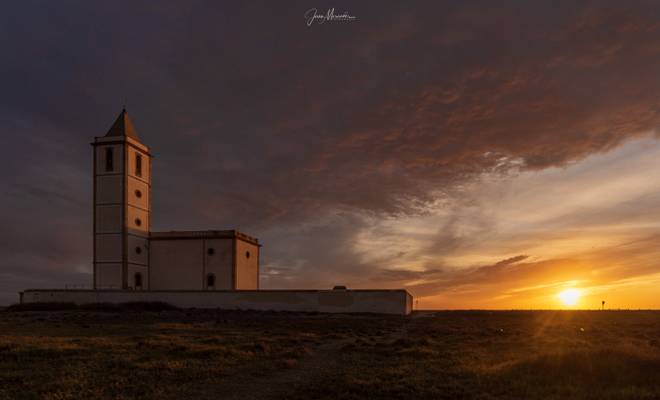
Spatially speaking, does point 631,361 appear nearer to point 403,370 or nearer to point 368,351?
point 403,370

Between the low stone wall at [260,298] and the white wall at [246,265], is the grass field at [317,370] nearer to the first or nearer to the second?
the low stone wall at [260,298]

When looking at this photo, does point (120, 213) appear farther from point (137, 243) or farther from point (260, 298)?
point (260, 298)

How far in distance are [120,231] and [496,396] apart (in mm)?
47244

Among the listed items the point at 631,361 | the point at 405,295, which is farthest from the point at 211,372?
the point at 405,295

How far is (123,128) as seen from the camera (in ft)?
181

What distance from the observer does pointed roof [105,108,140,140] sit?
54938 mm

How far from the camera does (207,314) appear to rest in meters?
41.5

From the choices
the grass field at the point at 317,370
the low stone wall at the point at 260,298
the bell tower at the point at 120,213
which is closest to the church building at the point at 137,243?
the bell tower at the point at 120,213

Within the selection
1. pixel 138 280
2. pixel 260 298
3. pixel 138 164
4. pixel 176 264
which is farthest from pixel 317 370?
pixel 138 164

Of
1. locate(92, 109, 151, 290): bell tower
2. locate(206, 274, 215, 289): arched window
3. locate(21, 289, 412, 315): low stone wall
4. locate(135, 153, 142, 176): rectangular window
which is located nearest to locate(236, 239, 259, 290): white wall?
locate(206, 274, 215, 289): arched window

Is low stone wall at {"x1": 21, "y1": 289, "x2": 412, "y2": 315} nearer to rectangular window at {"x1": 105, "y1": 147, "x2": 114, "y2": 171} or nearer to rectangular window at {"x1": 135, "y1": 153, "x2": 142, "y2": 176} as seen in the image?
rectangular window at {"x1": 105, "y1": 147, "x2": 114, "y2": 171}

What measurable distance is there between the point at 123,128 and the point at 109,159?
3.50 meters

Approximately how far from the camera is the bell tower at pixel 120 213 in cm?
5212

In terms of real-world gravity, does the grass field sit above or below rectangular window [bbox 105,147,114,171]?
below
